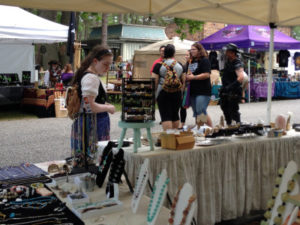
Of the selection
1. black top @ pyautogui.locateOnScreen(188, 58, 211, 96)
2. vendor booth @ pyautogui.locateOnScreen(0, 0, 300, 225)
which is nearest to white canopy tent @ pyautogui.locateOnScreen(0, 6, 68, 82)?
black top @ pyautogui.locateOnScreen(188, 58, 211, 96)

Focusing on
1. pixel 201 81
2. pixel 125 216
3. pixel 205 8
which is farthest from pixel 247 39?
pixel 125 216

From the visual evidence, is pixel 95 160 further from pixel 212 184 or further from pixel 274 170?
pixel 274 170

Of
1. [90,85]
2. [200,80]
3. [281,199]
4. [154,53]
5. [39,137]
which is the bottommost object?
[39,137]

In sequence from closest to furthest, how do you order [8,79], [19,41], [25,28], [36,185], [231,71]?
[36,185], [231,71], [25,28], [8,79], [19,41]

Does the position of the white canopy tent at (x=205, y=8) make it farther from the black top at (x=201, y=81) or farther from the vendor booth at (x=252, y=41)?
→ the vendor booth at (x=252, y=41)

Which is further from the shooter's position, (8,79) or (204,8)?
(8,79)

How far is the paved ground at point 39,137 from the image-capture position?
5.64 m

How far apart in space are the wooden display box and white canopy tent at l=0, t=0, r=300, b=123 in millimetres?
1605

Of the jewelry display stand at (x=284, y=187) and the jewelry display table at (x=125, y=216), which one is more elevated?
the jewelry display stand at (x=284, y=187)

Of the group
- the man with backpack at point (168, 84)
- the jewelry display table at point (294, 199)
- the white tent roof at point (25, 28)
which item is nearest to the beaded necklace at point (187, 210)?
the jewelry display table at point (294, 199)

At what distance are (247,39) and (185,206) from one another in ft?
32.1

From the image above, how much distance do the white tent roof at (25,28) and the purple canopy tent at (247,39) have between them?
4.54 meters

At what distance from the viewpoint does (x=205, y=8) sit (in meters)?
4.26

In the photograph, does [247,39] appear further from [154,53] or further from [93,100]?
[93,100]
